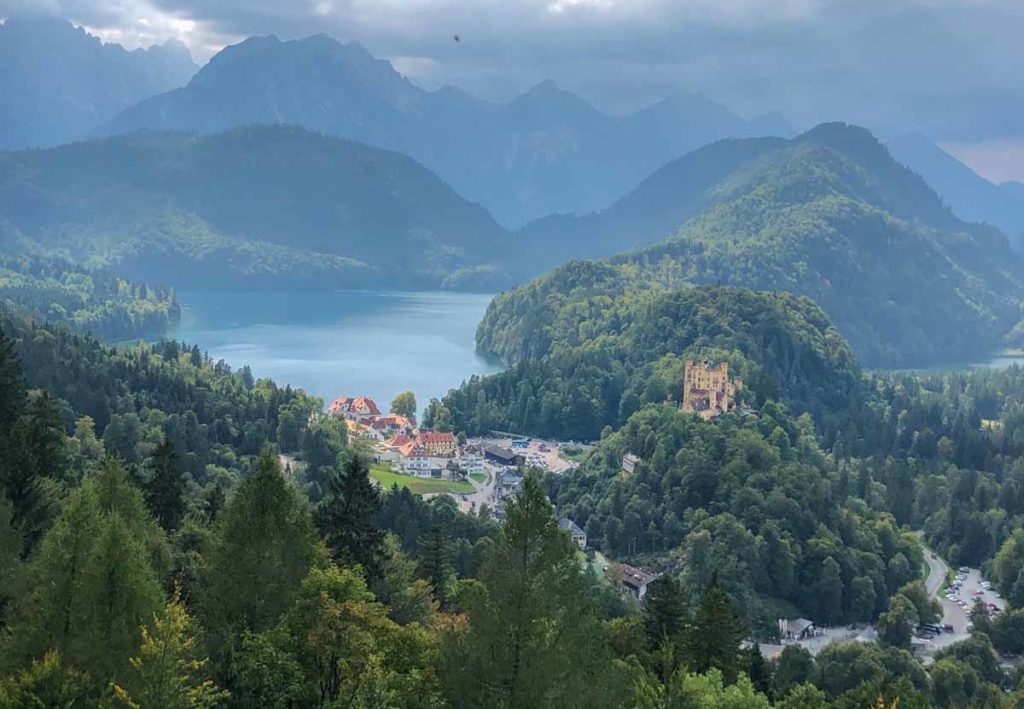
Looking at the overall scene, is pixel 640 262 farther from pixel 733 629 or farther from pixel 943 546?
pixel 733 629

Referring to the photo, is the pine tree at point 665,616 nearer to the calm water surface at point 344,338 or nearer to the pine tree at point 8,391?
the pine tree at point 8,391

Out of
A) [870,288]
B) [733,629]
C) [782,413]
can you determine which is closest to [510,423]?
[782,413]

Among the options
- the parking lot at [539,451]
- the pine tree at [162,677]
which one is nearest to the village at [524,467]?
the parking lot at [539,451]

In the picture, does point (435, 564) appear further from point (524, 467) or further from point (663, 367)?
point (663, 367)

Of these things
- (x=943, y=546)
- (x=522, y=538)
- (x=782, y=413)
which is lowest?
(x=943, y=546)

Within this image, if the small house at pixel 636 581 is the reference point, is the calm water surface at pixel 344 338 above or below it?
above
